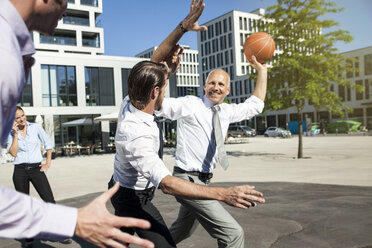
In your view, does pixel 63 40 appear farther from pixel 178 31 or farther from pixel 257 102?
pixel 178 31

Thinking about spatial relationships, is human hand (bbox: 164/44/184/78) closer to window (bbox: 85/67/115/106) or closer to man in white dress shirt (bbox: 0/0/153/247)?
man in white dress shirt (bbox: 0/0/153/247)

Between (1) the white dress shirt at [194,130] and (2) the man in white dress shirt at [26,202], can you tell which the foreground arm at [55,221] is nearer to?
(2) the man in white dress shirt at [26,202]

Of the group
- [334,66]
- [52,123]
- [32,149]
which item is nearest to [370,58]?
[334,66]

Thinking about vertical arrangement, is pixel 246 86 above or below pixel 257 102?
above

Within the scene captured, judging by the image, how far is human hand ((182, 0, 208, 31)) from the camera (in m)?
3.21

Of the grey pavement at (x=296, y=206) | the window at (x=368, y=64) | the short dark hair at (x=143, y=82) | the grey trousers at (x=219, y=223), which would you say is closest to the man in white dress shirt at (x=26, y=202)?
the short dark hair at (x=143, y=82)

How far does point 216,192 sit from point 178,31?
5.80ft

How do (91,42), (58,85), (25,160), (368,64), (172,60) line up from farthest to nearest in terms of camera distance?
(368,64)
(91,42)
(58,85)
(25,160)
(172,60)

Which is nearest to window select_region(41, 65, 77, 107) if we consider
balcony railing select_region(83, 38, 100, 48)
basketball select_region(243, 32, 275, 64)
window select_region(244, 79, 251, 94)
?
balcony railing select_region(83, 38, 100, 48)

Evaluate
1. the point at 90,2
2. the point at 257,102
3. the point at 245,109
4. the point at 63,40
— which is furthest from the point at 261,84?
the point at 90,2

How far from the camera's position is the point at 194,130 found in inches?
141

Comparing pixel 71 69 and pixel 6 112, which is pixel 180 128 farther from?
pixel 71 69

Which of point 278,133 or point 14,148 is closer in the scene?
point 14,148

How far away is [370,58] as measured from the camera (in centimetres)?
5291
